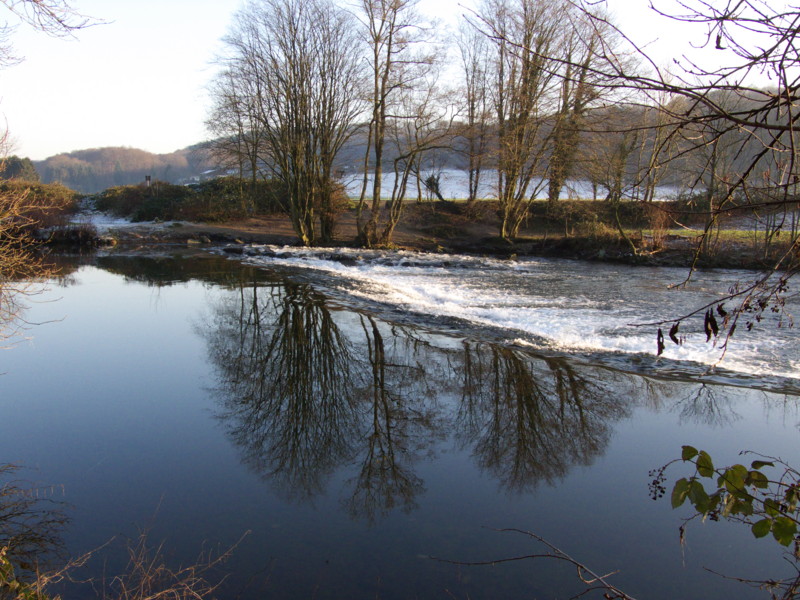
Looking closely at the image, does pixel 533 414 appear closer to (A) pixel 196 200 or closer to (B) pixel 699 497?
(B) pixel 699 497

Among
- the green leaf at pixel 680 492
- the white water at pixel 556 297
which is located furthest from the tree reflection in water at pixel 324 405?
the green leaf at pixel 680 492

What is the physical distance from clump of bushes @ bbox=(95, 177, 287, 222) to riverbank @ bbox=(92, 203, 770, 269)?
124 cm

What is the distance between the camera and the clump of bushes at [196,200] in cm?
3381

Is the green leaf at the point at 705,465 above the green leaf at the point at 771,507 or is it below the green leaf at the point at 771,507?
above

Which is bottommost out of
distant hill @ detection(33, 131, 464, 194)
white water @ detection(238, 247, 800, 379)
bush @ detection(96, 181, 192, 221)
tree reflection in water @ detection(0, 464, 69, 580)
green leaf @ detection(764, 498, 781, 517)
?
tree reflection in water @ detection(0, 464, 69, 580)

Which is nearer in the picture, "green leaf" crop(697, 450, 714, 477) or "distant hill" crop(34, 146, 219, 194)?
"green leaf" crop(697, 450, 714, 477)

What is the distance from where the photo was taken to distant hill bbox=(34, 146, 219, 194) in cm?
9300

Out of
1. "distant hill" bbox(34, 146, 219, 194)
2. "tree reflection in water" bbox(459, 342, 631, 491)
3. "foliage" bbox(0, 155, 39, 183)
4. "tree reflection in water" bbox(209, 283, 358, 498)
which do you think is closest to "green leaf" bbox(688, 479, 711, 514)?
"tree reflection in water" bbox(459, 342, 631, 491)

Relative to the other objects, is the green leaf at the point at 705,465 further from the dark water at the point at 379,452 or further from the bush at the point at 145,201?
the bush at the point at 145,201

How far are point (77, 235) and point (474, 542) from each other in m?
29.1

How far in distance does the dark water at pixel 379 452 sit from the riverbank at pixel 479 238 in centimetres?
1408

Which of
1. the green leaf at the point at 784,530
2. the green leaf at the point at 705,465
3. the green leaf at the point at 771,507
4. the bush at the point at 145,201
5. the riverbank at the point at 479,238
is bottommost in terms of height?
the green leaf at the point at 784,530

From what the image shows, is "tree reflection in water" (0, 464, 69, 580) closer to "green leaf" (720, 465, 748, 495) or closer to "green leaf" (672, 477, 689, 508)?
"green leaf" (672, 477, 689, 508)

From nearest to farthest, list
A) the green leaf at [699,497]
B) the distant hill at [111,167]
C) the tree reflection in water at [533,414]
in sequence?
1. the green leaf at [699,497]
2. the tree reflection in water at [533,414]
3. the distant hill at [111,167]
